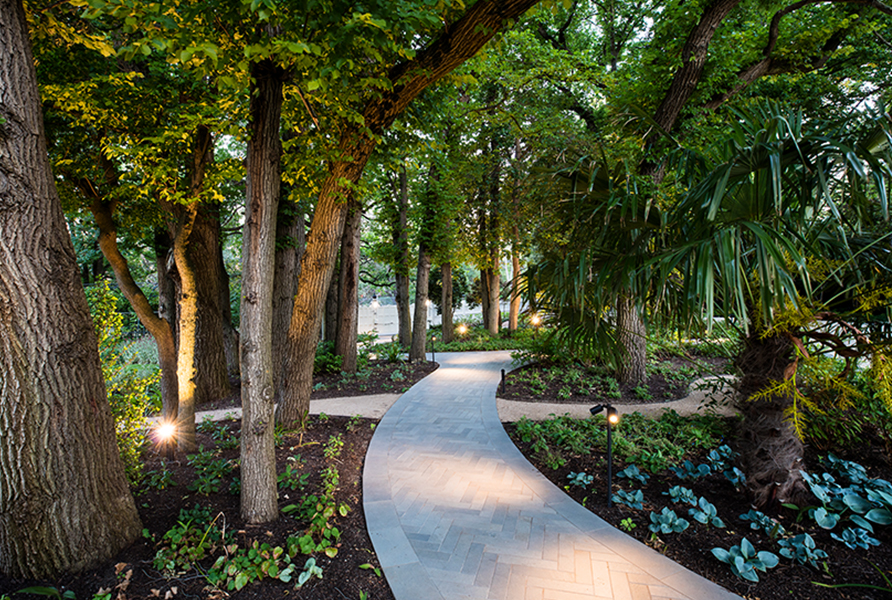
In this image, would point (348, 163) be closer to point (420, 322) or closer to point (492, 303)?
point (420, 322)

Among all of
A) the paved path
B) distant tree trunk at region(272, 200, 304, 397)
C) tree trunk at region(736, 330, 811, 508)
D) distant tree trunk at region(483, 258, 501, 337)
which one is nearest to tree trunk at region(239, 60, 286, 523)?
the paved path

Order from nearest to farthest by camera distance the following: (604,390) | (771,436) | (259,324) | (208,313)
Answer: (259,324) → (771,436) → (208,313) → (604,390)

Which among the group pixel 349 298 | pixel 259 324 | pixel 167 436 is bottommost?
pixel 167 436

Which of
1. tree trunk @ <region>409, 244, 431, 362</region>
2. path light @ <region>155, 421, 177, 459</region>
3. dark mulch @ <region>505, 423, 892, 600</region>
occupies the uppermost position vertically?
tree trunk @ <region>409, 244, 431, 362</region>

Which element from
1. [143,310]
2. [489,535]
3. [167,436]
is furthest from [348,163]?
[489,535]

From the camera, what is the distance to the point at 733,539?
2.99 m

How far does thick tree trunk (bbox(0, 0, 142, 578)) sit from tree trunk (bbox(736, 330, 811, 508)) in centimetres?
511

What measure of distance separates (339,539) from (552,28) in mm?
13665

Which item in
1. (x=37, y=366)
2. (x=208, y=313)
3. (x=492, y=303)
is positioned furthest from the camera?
(x=492, y=303)

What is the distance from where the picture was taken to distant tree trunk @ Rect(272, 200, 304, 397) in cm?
779

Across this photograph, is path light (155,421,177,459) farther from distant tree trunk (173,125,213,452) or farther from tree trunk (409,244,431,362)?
tree trunk (409,244,431,362)

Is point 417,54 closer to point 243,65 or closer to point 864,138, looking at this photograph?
point 243,65

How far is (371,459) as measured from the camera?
15.7 ft

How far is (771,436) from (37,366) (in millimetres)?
5500
